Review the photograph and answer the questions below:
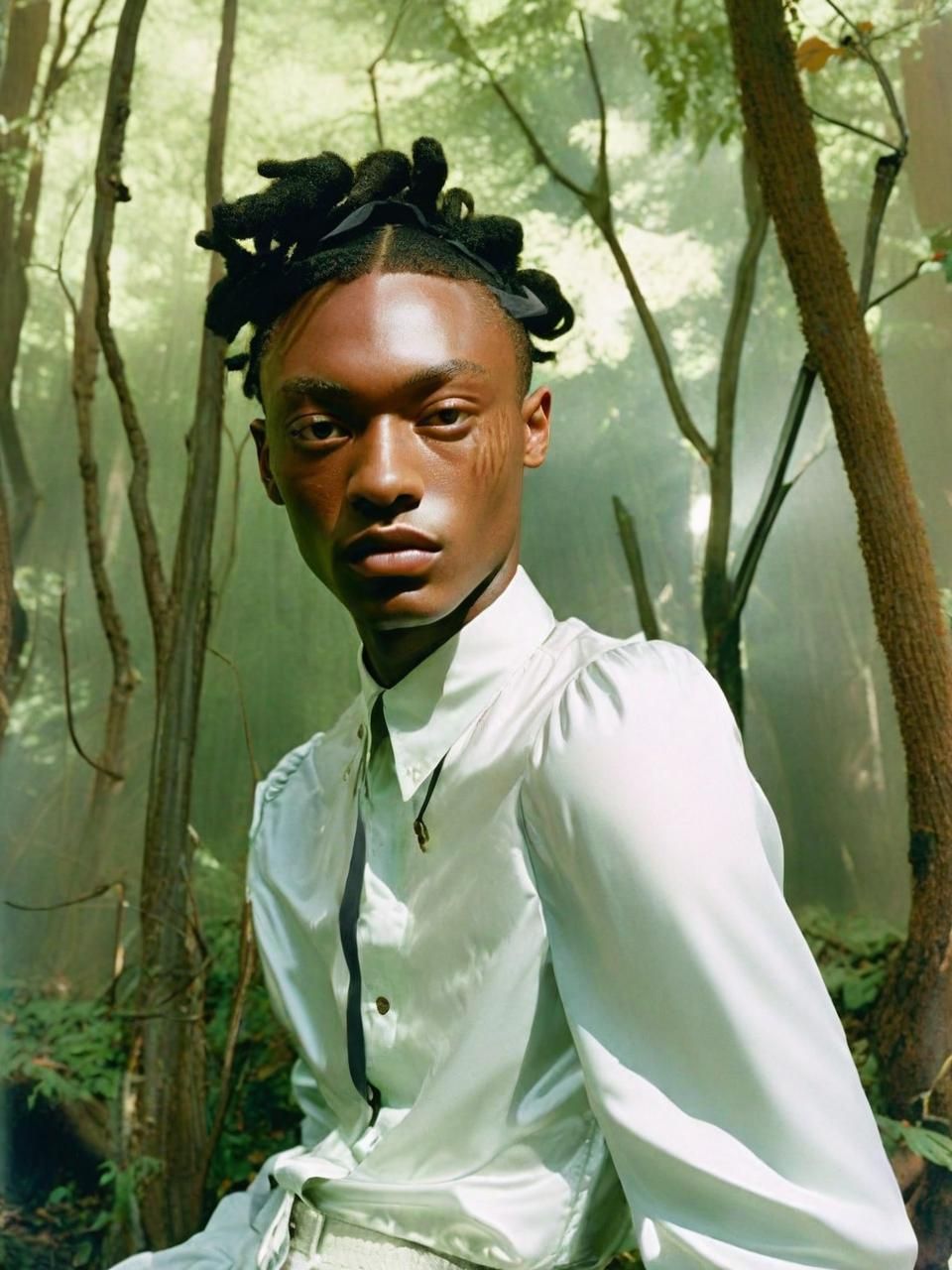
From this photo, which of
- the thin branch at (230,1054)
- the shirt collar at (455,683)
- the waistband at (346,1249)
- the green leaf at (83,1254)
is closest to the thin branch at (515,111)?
the thin branch at (230,1054)

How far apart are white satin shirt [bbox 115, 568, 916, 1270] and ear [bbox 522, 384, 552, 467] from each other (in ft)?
0.42

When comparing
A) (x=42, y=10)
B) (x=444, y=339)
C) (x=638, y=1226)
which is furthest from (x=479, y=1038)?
(x=42, y=10)

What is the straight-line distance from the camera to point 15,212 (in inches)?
97.2

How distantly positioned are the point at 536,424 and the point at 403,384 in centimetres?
19

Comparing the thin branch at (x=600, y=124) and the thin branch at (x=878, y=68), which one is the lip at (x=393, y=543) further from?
the thin branch at (x=600, y=124)

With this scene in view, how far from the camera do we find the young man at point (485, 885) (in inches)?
29.4

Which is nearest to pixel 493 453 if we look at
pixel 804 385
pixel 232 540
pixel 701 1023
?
pixel 701 1023

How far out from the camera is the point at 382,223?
103cm

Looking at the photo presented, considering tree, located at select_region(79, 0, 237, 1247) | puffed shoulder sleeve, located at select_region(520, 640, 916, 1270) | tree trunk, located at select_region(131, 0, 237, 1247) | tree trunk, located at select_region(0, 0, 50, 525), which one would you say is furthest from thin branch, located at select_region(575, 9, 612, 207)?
puffed shoulder sleeve, located at select_region(520, 640, 916, 1270)

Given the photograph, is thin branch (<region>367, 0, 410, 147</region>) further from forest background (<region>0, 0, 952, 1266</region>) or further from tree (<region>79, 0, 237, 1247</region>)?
tree (<region>79, 0, 237, 1247</region>)

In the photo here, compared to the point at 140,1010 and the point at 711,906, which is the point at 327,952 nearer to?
the point at 711,906

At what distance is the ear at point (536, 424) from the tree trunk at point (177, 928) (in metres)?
1.14

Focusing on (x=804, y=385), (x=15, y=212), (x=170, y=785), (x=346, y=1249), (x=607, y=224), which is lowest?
(x=346, y=1249)

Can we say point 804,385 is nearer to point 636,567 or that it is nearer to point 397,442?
point 636,567
